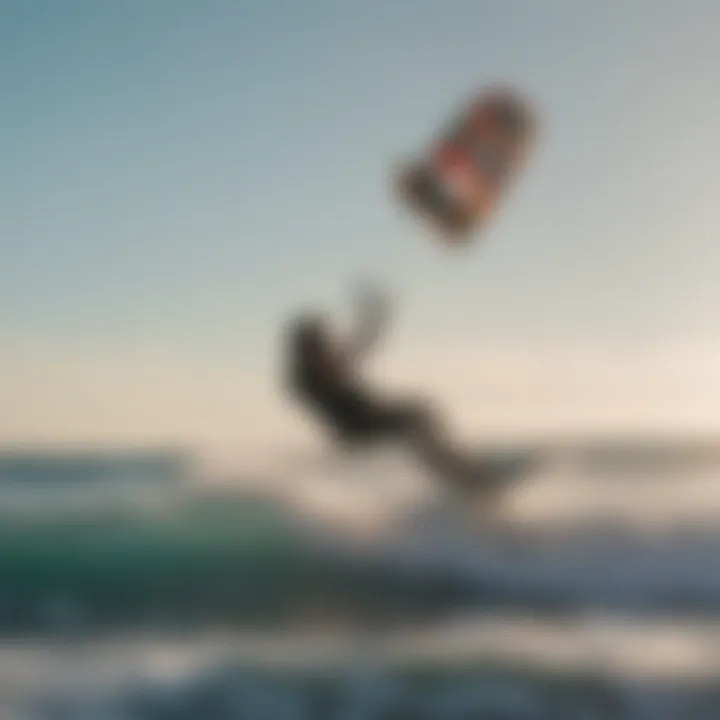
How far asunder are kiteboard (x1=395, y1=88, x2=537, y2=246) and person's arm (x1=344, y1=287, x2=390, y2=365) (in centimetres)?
11

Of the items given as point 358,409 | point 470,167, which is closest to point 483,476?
point 358,409

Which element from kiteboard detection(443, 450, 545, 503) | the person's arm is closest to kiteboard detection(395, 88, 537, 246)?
the person's arm

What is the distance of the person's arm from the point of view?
139cm

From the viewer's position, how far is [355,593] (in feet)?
4.48

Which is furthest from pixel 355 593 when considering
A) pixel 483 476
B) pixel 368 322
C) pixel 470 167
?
pixel 470 167

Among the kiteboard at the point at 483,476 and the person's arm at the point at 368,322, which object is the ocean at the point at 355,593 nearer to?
the kiteboard at the point at 483,476

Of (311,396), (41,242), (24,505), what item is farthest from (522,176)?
(24,505)

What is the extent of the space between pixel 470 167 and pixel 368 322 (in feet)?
0.71

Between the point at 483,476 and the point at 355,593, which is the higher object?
the point at 483,476

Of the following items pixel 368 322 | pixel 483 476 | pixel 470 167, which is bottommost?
pixel 483 476

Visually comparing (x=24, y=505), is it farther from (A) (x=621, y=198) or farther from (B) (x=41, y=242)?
(A) (x=621, y=198)

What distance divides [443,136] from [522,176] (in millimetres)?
107

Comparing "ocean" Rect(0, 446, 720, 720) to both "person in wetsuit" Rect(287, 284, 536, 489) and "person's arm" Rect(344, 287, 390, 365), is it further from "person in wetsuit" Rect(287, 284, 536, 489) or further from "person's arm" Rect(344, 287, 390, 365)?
"person's arm" Rect(344, 287, 390, 365)

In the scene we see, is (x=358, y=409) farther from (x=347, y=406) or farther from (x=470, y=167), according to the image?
(x=470, y=167)
